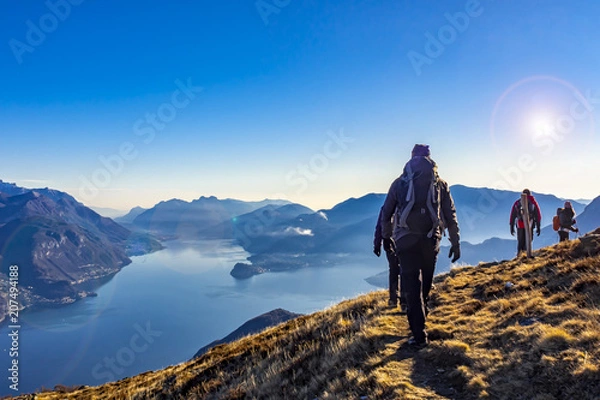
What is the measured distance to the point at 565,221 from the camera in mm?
16453

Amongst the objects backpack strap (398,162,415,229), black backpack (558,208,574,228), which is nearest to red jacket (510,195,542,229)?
black backpack (558,208,574,228)

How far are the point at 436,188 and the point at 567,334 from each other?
2.94 m

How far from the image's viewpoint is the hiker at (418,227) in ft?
19.8

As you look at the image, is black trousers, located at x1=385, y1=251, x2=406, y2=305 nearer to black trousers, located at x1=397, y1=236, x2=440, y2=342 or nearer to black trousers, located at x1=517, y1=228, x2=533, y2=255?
black trousers, located at x1=397, y1=236, x2=440, y2=342

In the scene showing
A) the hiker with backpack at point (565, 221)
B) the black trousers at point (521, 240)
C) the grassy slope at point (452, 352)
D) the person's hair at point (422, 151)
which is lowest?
the grassy slope at point (452, 352)

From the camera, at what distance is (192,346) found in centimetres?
15650

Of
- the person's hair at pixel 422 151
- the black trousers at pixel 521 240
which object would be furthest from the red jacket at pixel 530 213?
the person's hair at pixel 422 151

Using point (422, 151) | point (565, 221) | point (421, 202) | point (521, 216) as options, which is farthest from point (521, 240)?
point (421, 202)

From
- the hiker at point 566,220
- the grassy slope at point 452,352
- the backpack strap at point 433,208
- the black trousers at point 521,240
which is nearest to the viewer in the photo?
the grassy slope at point 452,352

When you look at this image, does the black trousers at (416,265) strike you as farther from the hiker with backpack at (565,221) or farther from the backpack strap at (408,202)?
the hiker with backpack at (565,221)

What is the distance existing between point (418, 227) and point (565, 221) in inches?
594

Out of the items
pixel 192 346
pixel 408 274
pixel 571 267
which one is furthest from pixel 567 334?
pixel 192 346

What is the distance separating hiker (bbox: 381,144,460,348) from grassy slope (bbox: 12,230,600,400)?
0.81m

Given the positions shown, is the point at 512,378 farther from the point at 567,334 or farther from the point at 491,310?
the point at 491,310
